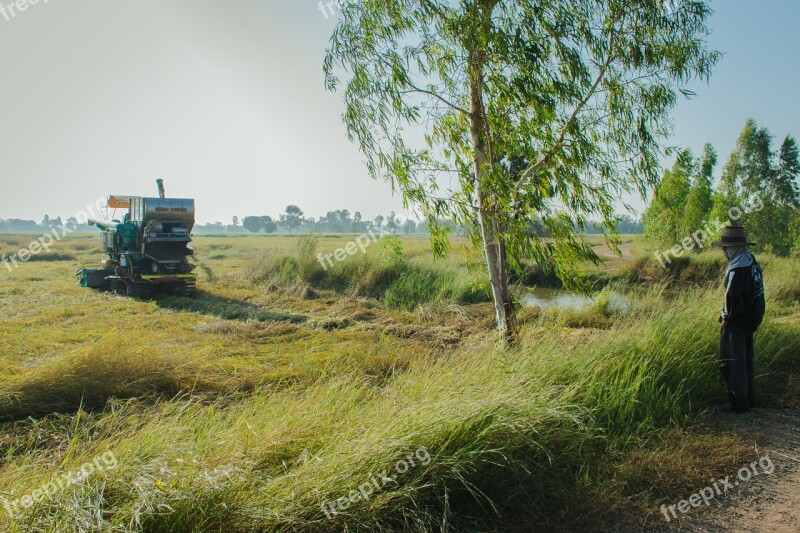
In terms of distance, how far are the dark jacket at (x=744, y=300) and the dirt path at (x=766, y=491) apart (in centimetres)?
95

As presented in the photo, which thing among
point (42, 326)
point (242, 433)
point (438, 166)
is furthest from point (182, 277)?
point (242, 433)

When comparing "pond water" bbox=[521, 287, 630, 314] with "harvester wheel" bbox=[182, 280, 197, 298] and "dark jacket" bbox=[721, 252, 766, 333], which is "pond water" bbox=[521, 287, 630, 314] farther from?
"harvester wheel" bbox=[182, 280, 197, 298]

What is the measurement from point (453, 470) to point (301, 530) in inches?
38.5

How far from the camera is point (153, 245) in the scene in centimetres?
1418

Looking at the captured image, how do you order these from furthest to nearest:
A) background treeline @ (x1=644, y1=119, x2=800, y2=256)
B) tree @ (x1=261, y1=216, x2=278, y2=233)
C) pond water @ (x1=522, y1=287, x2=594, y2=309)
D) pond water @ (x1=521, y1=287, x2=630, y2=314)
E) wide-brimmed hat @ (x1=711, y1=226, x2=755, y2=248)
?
tree @ (x1=261, y1=216, x2=278, y2=233), background treeline @ (x1=644, y1=119, x2=800, y2=256), pond water @ (x1=522, y1=287, x2=594, y2=309), pond water @ (x1=521, y1=287, x2=630, y2=314), wide-brimmed hat @ (x1=711, y1=226, x2=755, y2=248)

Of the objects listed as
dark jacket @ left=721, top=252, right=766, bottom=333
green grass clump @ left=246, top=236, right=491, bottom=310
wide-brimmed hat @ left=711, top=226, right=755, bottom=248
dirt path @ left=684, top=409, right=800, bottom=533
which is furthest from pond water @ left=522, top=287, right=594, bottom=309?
dirt path @ left=684, top=409, right=800, bottom=533

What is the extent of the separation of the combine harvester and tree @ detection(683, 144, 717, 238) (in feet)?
91.2

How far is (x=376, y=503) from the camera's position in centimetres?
298

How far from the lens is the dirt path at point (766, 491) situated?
11.0 feet

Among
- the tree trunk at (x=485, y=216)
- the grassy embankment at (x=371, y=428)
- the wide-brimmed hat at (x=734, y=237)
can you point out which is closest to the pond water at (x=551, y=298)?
the grassy embankment at (x=371, y=428)

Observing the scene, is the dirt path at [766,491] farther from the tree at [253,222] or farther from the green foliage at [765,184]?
the tree at [253,222]

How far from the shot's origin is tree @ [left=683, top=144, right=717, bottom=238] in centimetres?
3238

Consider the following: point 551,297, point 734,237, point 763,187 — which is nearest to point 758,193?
point 763,187

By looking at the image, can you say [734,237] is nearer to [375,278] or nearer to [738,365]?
[738,365]
